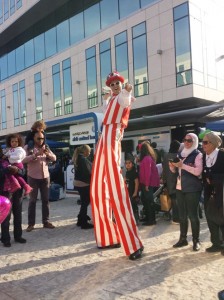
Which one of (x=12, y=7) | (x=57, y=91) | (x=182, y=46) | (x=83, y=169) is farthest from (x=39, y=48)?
(x=83, y=169)

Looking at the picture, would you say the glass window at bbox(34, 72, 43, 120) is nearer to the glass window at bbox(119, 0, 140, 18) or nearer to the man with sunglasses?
the glass window at bbox(119, 0, 140, 18)

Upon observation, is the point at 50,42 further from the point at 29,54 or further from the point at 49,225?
the point at 49,225

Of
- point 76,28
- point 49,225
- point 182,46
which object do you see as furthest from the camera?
point 76,28

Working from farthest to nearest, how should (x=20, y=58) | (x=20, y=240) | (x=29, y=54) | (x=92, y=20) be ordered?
(x=20, y=58)
(x=29, y=54)
(x=92, y=20)
(x=20, y=240)

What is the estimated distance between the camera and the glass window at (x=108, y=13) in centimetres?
2095

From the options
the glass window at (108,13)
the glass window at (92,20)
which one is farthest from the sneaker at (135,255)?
the glass window at (92,20)

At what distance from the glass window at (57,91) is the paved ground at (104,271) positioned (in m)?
20.5

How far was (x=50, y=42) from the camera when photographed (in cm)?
2634

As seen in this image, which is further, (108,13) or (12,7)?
(12,7)

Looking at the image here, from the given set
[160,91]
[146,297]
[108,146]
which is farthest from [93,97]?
[146,297]

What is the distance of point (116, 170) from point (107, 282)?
1.34m

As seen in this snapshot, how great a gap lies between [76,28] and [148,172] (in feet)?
65.3

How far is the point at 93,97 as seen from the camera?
882 inches

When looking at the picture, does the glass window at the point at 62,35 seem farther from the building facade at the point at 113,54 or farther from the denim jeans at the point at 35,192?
the denim jeans at the point at 35,192
